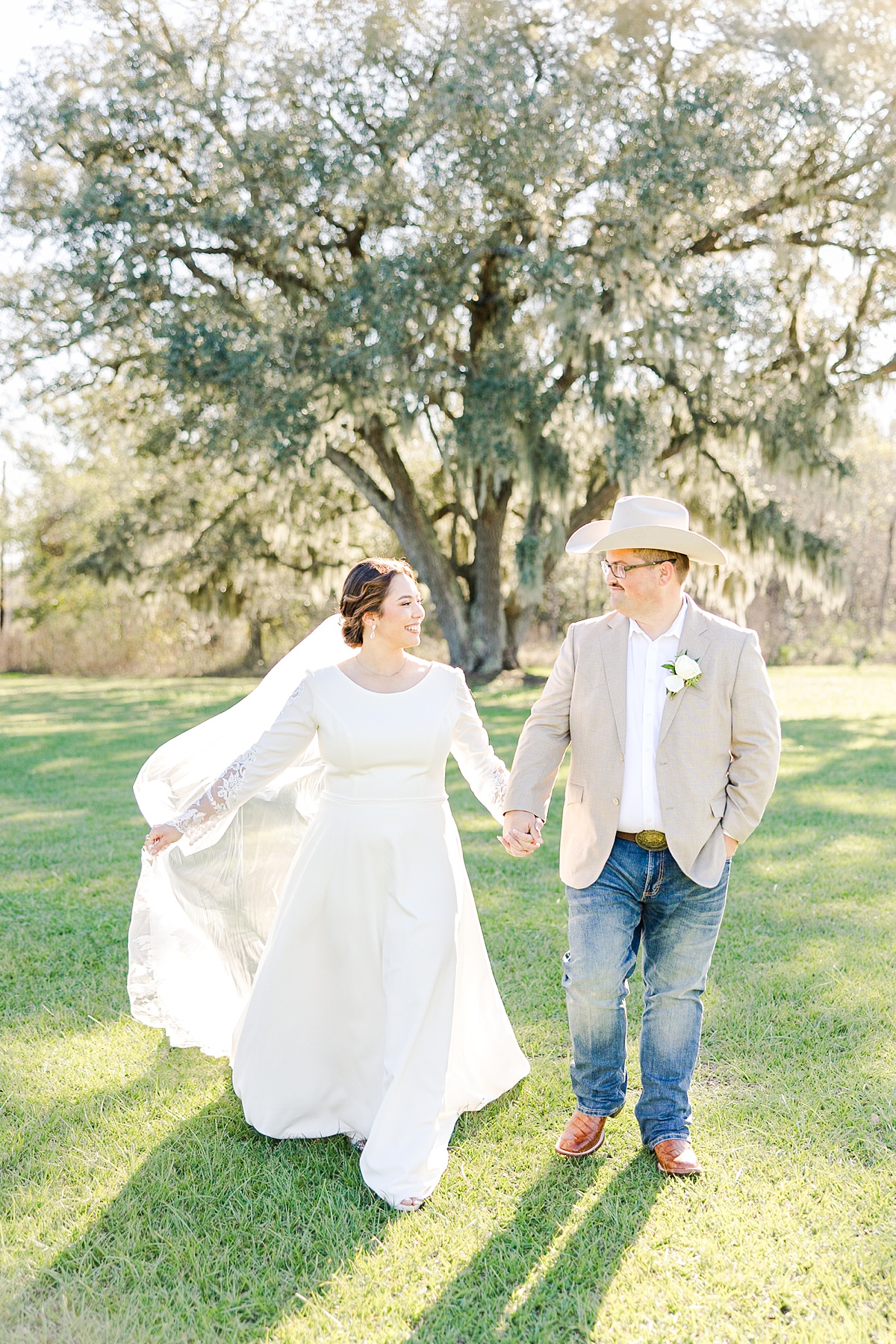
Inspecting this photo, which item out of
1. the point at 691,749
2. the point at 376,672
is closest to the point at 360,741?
the point at 376,672

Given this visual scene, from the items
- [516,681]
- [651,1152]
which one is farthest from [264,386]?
[651,1152]

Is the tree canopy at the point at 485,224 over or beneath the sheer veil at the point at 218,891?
over

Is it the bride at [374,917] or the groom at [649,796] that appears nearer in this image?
the groom at [649,796]

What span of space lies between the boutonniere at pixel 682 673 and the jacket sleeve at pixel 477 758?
72cm

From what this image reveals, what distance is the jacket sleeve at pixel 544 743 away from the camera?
325cm

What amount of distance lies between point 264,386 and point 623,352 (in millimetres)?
4710

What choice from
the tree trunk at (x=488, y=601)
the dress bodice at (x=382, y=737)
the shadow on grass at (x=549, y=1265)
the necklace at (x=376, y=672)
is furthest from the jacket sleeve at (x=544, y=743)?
the tree trunk at (x=488, y=601)

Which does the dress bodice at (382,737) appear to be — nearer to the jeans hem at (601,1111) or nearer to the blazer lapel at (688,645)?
the blazer lapel at (688,645)

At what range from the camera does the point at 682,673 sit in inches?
118

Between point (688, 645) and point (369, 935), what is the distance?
1.30m

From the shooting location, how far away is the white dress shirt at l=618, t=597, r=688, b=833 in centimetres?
308

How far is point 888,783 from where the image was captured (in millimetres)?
9195

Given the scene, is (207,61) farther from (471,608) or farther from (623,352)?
(471,608)

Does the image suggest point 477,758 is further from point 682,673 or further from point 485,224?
point 485,224
